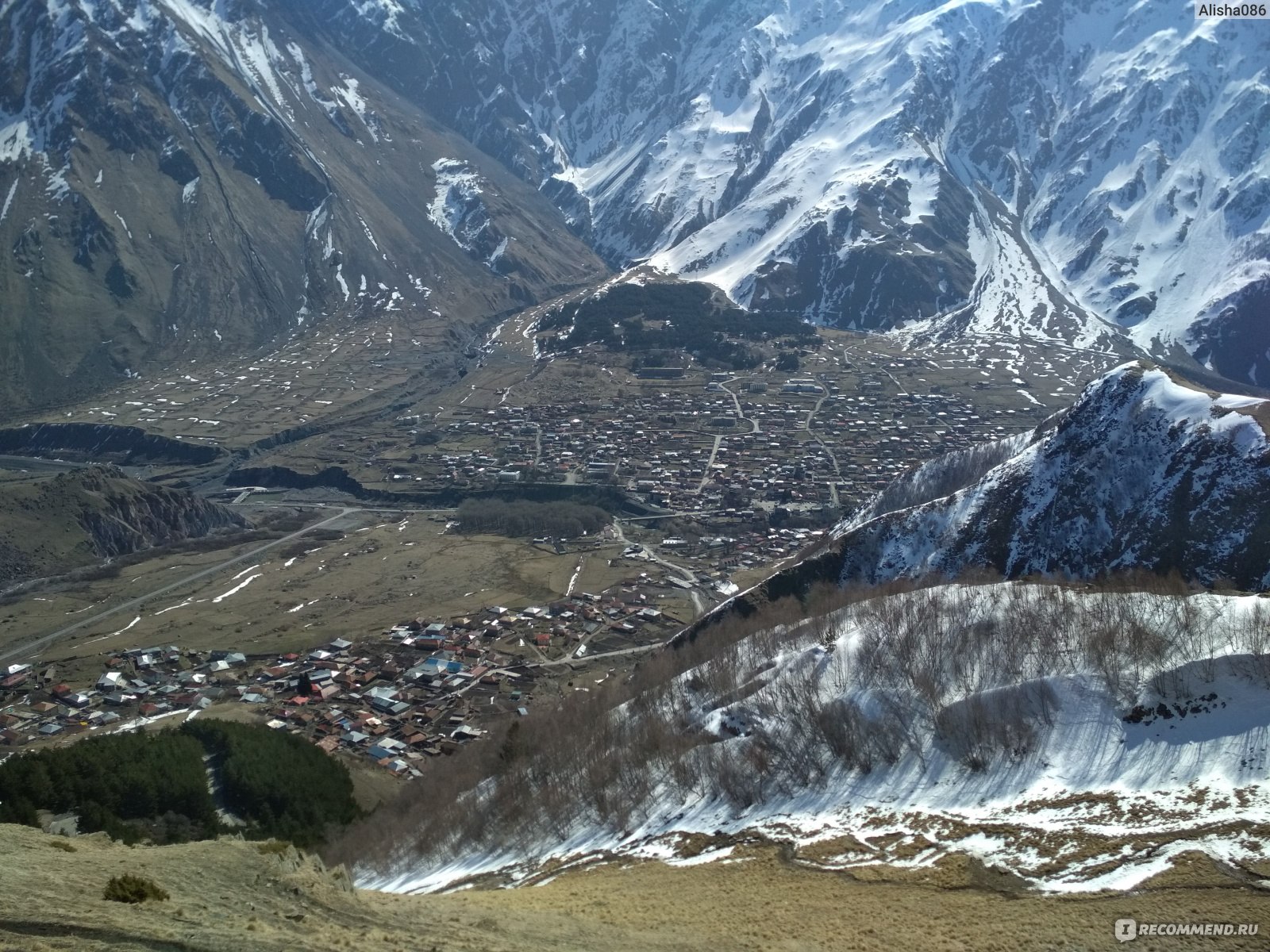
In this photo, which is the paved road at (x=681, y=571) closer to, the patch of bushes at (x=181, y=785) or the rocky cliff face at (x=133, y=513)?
the patch of bushes at (x=181, y=785)

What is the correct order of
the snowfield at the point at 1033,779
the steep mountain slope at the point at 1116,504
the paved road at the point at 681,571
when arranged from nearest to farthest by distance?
the snowfield at the point at 1033,779 → the steep mountain slope at the point at 1116,504 → the paved road at the point at 681,571

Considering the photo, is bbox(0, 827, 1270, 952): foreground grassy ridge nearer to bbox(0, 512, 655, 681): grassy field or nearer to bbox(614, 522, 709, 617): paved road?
bbox(0, 512, 655, 681): grassy field

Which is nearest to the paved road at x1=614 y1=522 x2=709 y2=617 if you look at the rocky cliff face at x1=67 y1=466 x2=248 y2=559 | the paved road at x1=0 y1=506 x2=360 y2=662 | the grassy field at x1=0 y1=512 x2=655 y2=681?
the grassy field at x1=0 y1=512 x2=655 y2=681

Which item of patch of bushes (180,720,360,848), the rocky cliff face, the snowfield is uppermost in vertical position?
the rocky cliff face

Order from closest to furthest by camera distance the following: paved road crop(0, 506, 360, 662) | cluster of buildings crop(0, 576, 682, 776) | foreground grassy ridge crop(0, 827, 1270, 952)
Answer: foreground grassy ridge crop(0, 827, 1270, 952) < cluster of buildings crop(0, 576, 682, 776) < paved road crop(0, 506, 360, 662)

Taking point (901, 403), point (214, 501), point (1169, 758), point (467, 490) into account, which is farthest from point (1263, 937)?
point (901, 403)

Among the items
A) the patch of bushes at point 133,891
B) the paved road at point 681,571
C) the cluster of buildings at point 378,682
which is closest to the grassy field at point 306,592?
the paved road at point 681,571

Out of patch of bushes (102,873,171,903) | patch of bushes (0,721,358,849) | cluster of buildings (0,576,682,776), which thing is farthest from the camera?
cluster of buildings (0,576,682,776)

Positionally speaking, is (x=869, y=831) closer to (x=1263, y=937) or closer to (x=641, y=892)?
(x=641, y=892)
